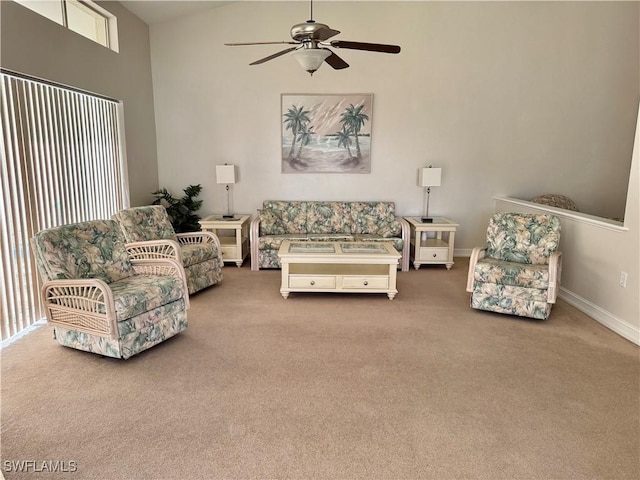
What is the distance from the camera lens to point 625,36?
5590 millimetres

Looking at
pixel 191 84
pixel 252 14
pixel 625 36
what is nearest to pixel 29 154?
pixel 191 84

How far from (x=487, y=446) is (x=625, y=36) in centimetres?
616

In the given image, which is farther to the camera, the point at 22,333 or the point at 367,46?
the point at 22,333

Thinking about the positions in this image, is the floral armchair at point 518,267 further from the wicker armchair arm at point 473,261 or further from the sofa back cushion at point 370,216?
the sofa back cushion at point 370,216

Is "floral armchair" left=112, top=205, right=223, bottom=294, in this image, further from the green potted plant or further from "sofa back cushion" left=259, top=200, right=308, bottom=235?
"sofa back cushion" left=259, top=200, right=308, bottom=235

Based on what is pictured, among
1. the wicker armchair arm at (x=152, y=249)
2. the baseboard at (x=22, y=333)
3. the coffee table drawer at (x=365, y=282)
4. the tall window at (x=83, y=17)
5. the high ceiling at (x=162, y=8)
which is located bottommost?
the baseboard at (x=22, y=333)

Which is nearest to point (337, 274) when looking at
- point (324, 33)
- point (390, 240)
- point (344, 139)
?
point (390, 240)

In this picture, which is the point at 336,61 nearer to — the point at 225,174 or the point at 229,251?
the point at 225,174

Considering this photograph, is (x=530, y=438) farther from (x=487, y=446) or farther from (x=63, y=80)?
(x=63, y=80)

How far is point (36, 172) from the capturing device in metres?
3.36

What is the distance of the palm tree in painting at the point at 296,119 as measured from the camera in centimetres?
577

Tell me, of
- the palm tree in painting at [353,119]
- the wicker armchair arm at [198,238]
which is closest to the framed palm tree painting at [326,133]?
the palm tree in painting at [353,119]

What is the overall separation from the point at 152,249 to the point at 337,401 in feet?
8.15

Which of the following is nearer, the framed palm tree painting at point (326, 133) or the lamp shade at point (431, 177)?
the lamp shade at point (431, 177)
